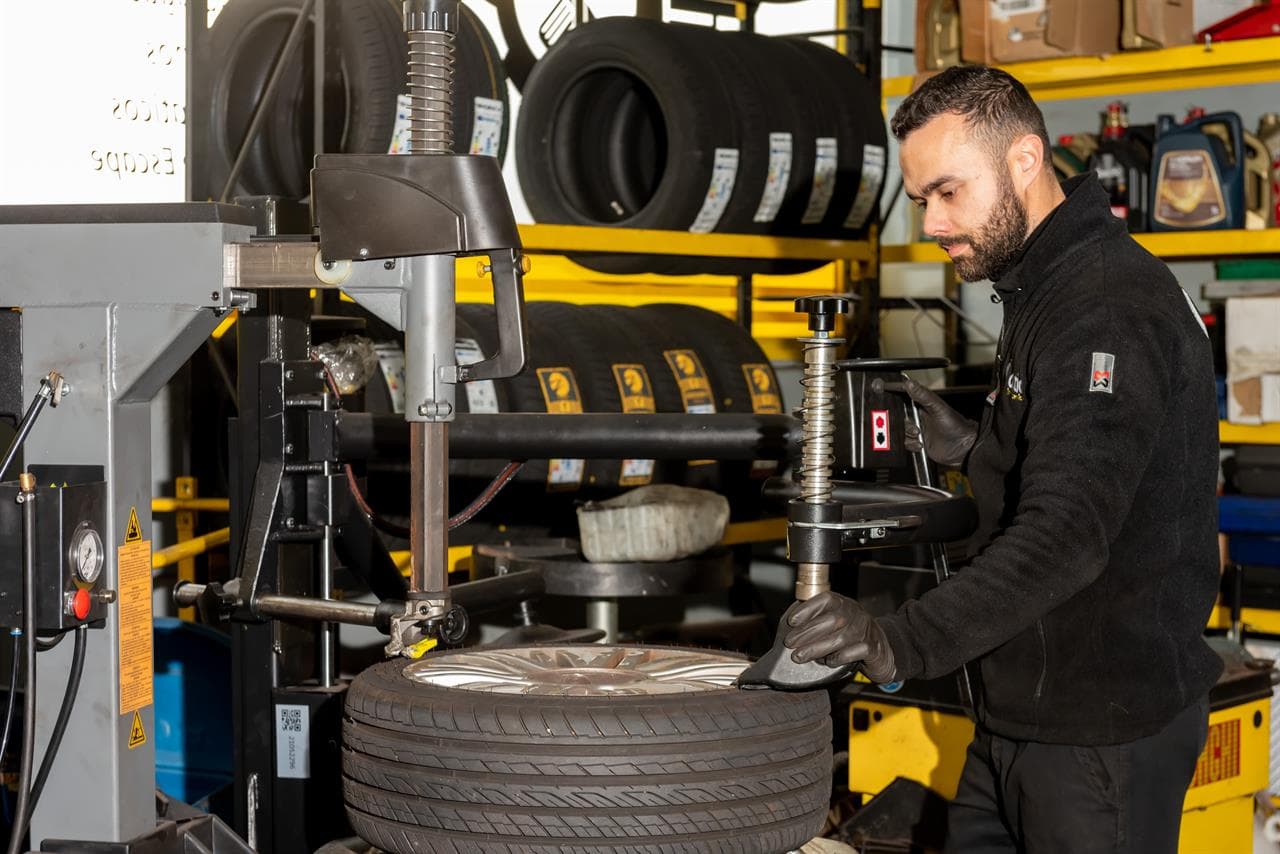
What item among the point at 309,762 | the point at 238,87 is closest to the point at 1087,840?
the point at 309,762

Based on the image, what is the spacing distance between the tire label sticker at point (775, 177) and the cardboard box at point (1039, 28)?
80 centimetres

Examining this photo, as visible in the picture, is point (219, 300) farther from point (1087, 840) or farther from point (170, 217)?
point (1087, 840)

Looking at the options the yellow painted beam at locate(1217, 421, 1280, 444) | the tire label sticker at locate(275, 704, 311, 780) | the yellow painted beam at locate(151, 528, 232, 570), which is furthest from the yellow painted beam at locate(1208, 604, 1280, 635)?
the tire label sticker at locate(275, 704, 311, 780)

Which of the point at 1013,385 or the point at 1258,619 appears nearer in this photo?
the point at 1013,385

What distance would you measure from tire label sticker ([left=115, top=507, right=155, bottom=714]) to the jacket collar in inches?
53.4

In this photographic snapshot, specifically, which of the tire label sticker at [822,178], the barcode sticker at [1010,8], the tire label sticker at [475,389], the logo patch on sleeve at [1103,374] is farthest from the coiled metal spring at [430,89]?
the barcode sticker at [1010,8]

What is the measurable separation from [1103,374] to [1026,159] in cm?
45

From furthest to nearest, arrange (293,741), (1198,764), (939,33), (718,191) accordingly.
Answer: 1. (939,33)
2. (718,191)
3. (1198,764)
4. (293,741)

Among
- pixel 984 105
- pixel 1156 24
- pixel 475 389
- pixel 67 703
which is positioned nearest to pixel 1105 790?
pixel 984 105

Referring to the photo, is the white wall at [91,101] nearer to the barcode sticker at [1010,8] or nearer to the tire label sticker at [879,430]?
the tire label sticker at [879,430]

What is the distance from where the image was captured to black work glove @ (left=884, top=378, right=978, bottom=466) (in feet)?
9.36

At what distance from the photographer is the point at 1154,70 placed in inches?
206

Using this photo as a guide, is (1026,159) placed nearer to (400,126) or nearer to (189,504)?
(400,126)

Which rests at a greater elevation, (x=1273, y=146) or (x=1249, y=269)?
(x=1273, y=146)
